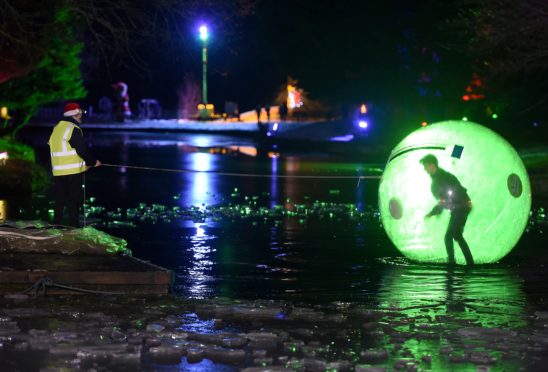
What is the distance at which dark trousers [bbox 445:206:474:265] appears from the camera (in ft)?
43.5

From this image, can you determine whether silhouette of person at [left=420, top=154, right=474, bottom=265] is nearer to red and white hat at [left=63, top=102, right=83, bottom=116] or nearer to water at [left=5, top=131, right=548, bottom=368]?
water at [left=5, top=131, right=548, bottom=368]

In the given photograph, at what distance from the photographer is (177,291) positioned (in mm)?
11898

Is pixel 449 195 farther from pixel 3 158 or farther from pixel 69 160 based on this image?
pixel 3 158

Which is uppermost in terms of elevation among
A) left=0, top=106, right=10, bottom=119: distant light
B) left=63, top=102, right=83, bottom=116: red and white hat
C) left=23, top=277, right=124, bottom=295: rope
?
left=0, top=106, right=10, bottom=119: distant light

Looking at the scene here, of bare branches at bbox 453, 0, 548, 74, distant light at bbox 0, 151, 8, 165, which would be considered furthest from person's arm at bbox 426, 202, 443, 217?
bare branches at bbox 453, 0, 548, 74

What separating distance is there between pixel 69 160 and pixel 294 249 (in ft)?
10.0

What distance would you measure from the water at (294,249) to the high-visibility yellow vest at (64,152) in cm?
131

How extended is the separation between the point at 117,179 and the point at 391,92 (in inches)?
1161

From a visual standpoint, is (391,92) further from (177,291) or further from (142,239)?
(177,291)

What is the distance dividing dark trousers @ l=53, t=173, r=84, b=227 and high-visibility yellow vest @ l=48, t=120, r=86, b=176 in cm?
9

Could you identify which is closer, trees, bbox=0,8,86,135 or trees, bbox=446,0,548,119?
trees, bbox=446,0,548,119

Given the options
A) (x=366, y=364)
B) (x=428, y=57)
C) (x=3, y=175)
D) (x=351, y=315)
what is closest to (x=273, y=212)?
(x=3, y=175)

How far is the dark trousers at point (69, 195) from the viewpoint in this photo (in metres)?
15.4

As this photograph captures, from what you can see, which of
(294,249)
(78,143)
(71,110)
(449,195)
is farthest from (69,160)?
(449,195)
